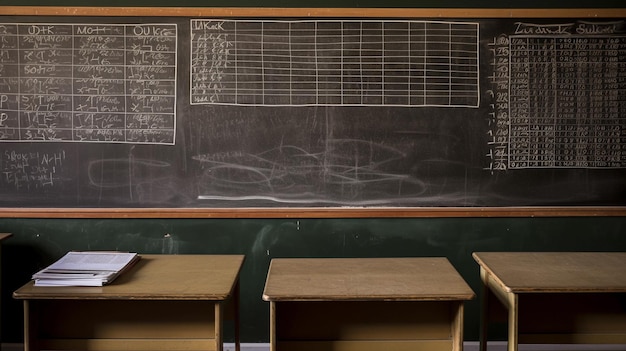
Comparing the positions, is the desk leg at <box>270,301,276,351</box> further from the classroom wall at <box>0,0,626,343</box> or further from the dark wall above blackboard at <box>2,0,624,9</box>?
the dark wall above blackboard at <box>2,0,624,9</box>

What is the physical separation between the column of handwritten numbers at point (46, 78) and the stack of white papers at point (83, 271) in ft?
3.66

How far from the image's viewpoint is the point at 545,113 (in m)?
3.28

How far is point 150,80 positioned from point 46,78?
63 cm

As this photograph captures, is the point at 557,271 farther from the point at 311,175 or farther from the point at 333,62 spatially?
the point at 333,62

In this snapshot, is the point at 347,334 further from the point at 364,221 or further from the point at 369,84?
the point at 369,84

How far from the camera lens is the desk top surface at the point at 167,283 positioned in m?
2.10

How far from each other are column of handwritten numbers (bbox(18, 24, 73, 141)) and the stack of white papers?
1.12m

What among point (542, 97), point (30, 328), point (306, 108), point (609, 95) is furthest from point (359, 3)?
point (30, 328)

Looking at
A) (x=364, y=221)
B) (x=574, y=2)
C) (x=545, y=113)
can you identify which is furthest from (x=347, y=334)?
(x=574, y=2)

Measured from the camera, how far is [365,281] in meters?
2.30

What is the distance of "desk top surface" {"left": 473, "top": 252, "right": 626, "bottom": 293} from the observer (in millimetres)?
2191

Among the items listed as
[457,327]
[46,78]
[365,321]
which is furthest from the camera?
[46,78]

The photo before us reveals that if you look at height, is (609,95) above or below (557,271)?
above

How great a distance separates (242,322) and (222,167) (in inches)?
39.2
